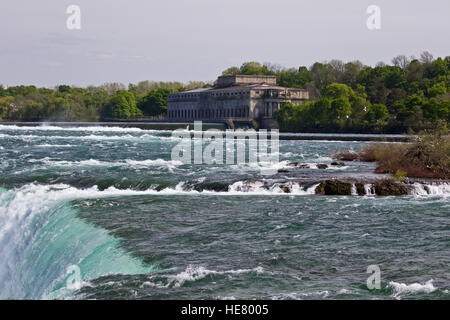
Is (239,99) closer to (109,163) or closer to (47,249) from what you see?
(109,163)

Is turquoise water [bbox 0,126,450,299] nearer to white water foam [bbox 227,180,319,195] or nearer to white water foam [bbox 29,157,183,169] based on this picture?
white water foam [bbox 227,180,319,195]

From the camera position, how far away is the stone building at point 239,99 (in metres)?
163

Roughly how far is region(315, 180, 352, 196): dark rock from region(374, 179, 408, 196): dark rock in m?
1.37

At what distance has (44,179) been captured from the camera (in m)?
38.3

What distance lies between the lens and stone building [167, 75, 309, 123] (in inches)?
6427

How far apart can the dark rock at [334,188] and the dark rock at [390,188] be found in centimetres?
137

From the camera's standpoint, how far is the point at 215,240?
71.7 feet

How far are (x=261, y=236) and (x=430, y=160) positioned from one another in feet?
61.2

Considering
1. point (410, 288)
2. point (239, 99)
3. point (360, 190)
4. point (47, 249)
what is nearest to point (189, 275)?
point (410, 288)

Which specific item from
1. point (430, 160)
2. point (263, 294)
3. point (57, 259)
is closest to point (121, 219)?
point (57, 259)

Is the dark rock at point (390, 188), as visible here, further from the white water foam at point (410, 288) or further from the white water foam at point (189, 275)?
the white water foam at point (410, 288)

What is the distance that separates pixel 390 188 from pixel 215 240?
13602 millimetres
